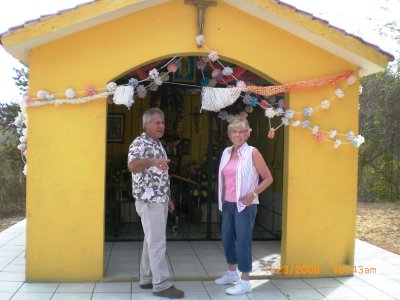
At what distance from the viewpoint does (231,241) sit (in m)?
5.11

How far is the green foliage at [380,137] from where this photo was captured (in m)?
13.3

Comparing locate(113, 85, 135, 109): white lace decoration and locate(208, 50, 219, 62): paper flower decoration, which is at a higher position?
locate(208, 50, 219, 62): paper flower decoration

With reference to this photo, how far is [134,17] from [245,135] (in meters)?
1.91

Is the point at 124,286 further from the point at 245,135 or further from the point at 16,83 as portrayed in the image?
the point at 16,83

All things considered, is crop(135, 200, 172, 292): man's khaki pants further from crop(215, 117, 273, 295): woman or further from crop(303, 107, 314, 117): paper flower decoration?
crop(303, 107, 314, 117): paper flower decoration

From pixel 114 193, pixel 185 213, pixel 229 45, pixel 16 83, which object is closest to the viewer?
pixel 229 45

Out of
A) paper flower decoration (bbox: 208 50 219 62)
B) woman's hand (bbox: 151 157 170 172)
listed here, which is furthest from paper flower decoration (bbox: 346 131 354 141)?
woman's hand (bbox: 151 157 170 172)

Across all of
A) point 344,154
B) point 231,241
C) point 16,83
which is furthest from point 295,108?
point 16,83

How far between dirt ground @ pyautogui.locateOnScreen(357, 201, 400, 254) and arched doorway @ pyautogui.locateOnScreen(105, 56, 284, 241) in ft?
6.16

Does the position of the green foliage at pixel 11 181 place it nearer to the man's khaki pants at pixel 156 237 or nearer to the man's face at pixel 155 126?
the man's khaki pants at pixel 156 237

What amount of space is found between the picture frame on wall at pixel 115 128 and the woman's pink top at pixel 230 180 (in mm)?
4751

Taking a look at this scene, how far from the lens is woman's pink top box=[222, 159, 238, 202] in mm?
4968

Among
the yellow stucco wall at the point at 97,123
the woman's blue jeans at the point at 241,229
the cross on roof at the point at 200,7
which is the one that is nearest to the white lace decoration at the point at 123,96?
the yellow stucco wall at the point at 97,123

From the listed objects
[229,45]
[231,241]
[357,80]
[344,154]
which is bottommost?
[231,241]
